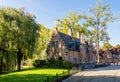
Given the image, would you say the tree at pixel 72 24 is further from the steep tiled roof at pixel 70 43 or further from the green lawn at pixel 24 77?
the green lawn at pixel 24 77

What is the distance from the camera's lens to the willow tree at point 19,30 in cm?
3875

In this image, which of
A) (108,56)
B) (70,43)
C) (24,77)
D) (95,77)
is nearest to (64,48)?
(70,43)

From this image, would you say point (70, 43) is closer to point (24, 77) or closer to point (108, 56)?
point (24, 77)

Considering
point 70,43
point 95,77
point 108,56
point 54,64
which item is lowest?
point 95,77

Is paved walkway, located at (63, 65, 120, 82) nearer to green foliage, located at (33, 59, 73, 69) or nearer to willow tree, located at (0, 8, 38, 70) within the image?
willow tree, located at (0, 8, 38, 70)

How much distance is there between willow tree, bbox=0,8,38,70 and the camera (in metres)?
38.8

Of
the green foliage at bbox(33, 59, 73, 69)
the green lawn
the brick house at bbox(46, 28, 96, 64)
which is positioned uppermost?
the brick house at bbox(46, 28, 96, 64)

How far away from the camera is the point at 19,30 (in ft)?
129

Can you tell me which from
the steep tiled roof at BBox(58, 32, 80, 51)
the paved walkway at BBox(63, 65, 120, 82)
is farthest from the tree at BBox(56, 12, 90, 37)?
the paved walkway at BBox(63, 65, 120, 82)

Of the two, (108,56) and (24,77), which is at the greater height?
(108,56)

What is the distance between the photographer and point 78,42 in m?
65.5

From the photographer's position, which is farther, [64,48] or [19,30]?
[64,48]

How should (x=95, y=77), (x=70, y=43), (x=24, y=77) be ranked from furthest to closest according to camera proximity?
1. (x=70, y=43)
2. (x=95, y=77)
3. (x=24, y=77)

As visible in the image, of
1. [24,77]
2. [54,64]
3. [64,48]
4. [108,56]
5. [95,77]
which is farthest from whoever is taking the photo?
[108,56]
